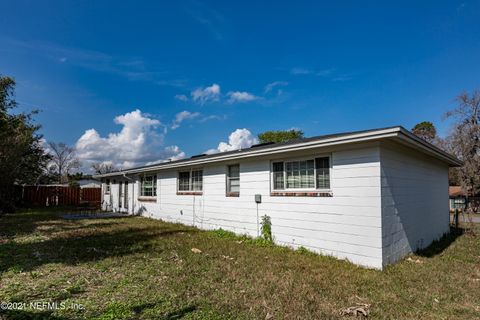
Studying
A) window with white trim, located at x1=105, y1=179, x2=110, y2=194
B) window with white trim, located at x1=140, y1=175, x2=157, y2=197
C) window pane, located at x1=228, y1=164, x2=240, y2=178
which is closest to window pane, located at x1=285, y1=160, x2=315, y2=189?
window pane, located at x1=228, y1=164, x2=240, y2=178

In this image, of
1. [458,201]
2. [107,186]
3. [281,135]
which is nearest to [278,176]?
[107,186]

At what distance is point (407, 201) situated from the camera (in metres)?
7.21

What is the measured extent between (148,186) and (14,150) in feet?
23.7

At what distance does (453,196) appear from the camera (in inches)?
1185

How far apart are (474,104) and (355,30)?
23798 mm

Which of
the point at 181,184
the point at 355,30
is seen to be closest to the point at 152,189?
the point at 181,184

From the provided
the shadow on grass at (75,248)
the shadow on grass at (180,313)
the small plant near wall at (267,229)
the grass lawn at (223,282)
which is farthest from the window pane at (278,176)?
the shadow on grass at (180,313)

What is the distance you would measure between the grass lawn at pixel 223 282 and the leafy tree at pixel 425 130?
29.8m

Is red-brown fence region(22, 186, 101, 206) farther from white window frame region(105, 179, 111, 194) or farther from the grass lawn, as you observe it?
the grass lawn

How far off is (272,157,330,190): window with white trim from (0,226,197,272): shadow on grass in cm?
419

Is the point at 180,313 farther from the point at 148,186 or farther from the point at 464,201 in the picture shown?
the point at 464,201

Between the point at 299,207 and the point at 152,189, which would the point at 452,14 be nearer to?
the point at 299,207

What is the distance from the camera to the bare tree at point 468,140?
26047 mm

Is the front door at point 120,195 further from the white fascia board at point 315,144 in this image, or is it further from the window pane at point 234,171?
the window pane at point 234,171
